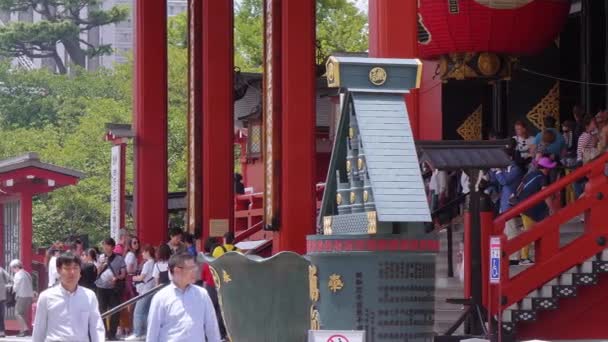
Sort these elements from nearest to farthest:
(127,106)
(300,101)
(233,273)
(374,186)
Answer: (374,186)
(233,273)
(300,101)
(127,106)

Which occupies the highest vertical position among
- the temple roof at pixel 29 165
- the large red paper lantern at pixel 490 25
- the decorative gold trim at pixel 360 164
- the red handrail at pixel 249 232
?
the large red paper lantern at pixel 490 25

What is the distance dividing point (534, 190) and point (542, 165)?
38 centimetres

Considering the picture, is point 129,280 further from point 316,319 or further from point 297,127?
point 316,319

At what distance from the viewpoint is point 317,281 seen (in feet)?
44.7

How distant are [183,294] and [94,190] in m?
51.9

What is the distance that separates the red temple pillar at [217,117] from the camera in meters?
→ 24.5

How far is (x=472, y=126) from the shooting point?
26.0 meters

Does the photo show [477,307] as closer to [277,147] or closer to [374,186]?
[374,186]

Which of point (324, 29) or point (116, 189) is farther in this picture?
point (324, 29)

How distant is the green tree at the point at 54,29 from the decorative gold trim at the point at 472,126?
66.4 meters

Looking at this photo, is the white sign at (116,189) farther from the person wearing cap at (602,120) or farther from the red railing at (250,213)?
the person wearing cap at (602,120)

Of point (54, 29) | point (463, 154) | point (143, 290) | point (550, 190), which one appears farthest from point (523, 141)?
point (54, 29)

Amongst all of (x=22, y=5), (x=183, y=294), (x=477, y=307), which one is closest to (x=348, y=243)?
(x=183, y=294)

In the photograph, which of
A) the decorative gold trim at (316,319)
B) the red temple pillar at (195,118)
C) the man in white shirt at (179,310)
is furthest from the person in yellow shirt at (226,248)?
the man in white shirt at (179,310)
